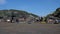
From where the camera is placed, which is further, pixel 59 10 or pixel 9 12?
pixel 59 10

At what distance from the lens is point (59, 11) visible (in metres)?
47.6

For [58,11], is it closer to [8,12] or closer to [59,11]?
[59,11]

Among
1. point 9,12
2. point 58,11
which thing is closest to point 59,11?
point 58,11

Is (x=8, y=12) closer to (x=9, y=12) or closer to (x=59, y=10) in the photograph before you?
(x=9, y=12)

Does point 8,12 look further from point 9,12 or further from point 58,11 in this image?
point 58,11

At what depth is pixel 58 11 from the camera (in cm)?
4762

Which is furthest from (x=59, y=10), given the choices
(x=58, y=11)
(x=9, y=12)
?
(x=9, y=12)

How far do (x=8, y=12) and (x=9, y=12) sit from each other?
2.10 feet

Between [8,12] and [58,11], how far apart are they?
1277 centimetres

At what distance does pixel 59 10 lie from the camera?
49531mm

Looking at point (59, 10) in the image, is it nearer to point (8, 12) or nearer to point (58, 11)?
point (58, 11)

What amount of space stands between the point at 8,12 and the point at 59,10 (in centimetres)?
1374

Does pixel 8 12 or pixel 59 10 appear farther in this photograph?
pixel 59 10

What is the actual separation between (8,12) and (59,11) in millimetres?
13000
